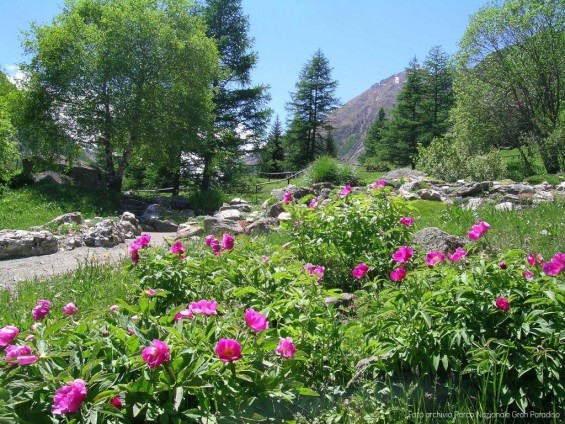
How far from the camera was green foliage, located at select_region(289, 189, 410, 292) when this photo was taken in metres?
4.95

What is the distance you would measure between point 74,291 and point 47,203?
11849mm

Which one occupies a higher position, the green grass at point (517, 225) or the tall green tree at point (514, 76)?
the tall green tree at point (514, 76)

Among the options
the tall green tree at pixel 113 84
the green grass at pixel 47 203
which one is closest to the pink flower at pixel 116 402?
the green grass at pixel 47 203

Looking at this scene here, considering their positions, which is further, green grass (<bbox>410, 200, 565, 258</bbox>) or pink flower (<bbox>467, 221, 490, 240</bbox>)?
Answer: green grass (<bbox>410, 200, 565, 258</bbox>)

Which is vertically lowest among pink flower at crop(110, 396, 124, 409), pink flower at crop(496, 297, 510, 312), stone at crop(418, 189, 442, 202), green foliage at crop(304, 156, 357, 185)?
pink flower at crop(110, 396, 124, 409)

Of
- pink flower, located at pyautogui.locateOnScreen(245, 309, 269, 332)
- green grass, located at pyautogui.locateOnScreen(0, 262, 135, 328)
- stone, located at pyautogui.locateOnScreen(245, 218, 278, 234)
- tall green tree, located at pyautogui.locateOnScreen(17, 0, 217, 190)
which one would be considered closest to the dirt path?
green grass, located at pyautogui.locateOnScreen(0, 262, 135, 328)

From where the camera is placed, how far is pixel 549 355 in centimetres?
232

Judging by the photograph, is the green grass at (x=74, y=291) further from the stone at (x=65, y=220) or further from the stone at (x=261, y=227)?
the stone at (x=65, y=220)

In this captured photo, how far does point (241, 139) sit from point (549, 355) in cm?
2372

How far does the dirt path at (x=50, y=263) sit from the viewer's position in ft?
24.3

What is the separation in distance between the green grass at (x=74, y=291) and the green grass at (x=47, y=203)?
7.70 m

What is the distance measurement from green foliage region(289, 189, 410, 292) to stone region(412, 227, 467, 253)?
1.52 feet

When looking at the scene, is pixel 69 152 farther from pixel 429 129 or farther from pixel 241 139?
pixel 429 129

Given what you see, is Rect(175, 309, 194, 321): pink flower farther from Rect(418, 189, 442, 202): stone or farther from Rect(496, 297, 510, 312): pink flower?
Rect(418, 189, 442, 202): stone
